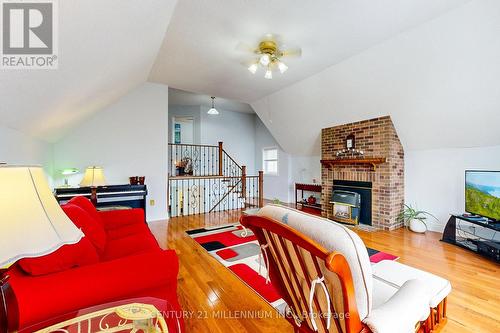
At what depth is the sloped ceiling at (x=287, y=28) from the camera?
2.39 m

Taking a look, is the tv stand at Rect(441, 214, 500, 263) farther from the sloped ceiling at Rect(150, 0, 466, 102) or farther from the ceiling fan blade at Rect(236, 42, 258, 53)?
the ceiling fan blade at Rect(236, 42, 258, 53)

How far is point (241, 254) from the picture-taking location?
2.96 meters

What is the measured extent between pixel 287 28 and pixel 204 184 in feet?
14.2

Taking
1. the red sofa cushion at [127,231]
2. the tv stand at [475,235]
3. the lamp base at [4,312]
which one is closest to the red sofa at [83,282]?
the lamp base at [4,312]

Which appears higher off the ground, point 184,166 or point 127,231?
point 184,166

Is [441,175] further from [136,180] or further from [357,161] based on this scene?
[136,180]

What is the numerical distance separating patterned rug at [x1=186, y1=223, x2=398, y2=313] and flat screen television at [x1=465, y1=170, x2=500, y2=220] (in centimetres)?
143

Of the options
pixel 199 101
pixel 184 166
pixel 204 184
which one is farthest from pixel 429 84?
pixel 184 166

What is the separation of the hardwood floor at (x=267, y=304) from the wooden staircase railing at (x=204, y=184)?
6.73ft

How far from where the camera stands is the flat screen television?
2877mm

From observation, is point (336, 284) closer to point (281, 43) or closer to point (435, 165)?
point (281, 43)

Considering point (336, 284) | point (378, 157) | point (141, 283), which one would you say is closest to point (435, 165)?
point (378, 157)

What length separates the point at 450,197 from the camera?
3.75m

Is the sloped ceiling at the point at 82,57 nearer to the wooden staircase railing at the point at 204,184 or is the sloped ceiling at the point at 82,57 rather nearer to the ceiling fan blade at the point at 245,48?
the ceiling fan blade at the point at 245,48
